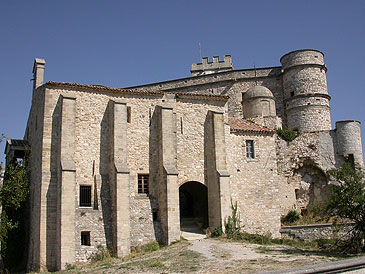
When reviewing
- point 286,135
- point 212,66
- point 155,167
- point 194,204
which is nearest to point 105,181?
point 155,167

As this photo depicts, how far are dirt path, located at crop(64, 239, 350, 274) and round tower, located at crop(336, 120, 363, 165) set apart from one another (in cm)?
1343

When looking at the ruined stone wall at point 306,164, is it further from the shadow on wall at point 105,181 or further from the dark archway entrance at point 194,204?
the shadow on wall at point 105,181

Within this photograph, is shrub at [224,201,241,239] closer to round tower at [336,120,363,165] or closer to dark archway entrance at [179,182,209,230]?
dark archway entrance at [179,182,209,230]

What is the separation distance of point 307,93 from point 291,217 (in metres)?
11.5

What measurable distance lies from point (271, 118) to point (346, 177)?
45.1 ft

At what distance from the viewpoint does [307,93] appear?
34438 mm

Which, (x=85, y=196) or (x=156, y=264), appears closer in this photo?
(x=156, y=264)

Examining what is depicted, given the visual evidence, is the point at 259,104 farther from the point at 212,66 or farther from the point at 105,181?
the point at 212,66

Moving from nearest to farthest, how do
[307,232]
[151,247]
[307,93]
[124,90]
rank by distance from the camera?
[151,247] < [124,90] < [307,232] < [307,93]

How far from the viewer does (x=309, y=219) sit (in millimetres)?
28156

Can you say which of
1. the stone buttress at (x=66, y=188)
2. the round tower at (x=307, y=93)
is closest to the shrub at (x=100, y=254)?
the stone buttress at (x=66, y=188)

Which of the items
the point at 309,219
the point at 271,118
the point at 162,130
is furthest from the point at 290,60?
the point at 162,130

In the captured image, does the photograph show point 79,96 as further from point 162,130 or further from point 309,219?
point 309,219

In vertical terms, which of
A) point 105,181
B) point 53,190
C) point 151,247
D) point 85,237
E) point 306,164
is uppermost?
point 306,164
